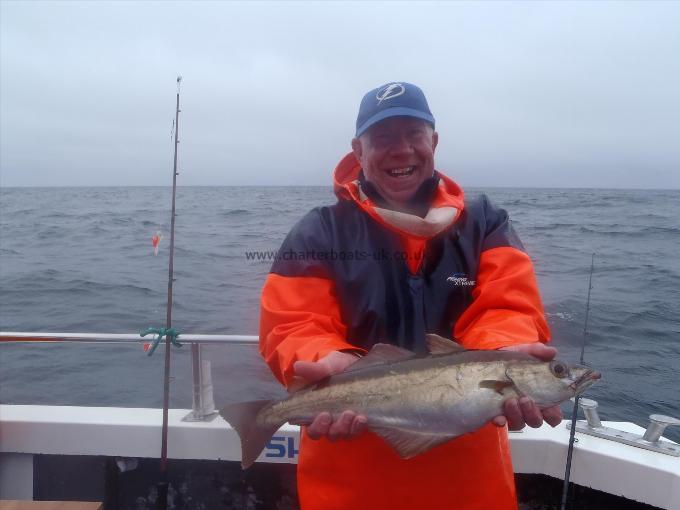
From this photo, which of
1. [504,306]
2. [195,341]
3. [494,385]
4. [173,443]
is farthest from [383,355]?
[173,443]

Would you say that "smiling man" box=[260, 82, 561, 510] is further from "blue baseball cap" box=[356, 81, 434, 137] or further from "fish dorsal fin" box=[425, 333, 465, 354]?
"fish dorsal fin" box=[425, 333, 465, 354]

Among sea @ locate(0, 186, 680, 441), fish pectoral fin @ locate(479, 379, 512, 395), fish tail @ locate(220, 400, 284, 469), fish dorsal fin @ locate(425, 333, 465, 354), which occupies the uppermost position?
fish dorsal fin @ locate(425, 333, 465, 354)

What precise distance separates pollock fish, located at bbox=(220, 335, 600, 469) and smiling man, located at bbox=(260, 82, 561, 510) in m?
0.07

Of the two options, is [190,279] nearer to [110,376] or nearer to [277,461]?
[110,376]

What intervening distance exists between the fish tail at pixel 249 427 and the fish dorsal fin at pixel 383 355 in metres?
0.57

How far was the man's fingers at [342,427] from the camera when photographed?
2.51 metres

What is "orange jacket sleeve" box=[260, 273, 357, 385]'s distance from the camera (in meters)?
2.64

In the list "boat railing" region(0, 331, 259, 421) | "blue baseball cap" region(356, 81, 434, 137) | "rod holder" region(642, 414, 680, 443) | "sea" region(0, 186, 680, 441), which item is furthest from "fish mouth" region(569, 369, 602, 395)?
"boat railing" region(0, 331, 259, 421)

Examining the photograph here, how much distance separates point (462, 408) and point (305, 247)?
3.78ft

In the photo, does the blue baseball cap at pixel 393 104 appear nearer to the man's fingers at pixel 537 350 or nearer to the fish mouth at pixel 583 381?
the man's fingers at pixel 537 350

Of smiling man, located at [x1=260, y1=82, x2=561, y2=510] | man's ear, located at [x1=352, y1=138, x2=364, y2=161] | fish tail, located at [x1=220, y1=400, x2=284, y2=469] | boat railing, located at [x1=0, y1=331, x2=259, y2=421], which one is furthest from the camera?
boat railing, located at [x1=0, y1=331, x2=259, y2=421]

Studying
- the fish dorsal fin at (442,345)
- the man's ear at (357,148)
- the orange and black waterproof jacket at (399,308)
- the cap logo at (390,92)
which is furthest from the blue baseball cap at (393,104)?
the fish dorsal fin at (442,345)

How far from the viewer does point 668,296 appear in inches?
500

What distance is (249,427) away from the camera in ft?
9.33
